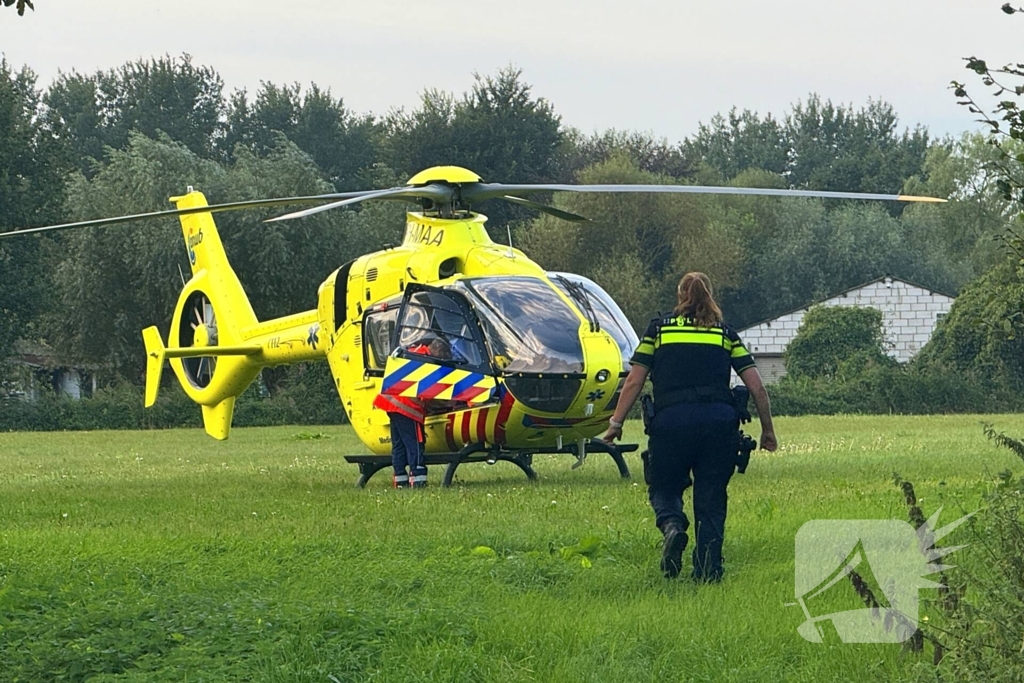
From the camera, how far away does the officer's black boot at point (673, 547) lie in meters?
8.37

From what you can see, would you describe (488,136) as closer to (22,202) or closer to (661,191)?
(22,202)

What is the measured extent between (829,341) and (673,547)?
45286 mm

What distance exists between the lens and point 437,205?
16.4 metres

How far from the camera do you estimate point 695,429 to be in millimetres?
8305

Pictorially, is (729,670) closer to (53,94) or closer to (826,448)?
(826,448)

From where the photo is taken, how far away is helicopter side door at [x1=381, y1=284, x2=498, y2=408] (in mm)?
14797

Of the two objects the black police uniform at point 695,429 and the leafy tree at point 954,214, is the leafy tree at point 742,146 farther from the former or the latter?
the black police uniform at point 695,429

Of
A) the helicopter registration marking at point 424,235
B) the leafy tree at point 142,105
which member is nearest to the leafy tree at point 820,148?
the leafy tree at point 142,105

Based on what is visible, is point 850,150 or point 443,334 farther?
point 850,150

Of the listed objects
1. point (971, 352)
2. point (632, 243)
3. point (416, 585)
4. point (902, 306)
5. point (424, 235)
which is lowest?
point (971, 352)

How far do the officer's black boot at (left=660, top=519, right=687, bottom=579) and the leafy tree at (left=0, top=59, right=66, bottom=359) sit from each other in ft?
127

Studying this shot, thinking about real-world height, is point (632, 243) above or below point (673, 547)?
above

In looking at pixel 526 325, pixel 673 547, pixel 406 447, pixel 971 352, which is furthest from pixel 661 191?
pixel 971 352

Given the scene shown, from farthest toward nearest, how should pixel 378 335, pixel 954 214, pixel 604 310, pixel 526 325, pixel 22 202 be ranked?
pixel 954 214
pixel 22 202
pixel 378 335
pixel 604 310
pixel 526 325
